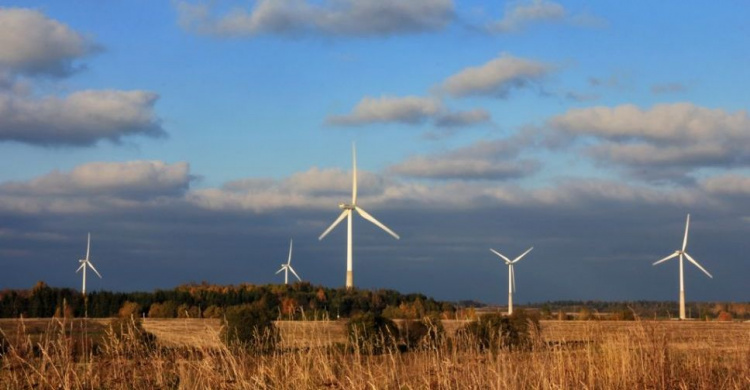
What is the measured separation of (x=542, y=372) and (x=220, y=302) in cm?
7386

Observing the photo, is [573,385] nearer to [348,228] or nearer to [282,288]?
[348,228]

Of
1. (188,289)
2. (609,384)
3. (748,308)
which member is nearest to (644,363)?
(609,384)

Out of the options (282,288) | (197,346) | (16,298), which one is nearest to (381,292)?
(282,288)

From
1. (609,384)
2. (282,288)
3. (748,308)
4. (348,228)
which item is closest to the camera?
(609,384)

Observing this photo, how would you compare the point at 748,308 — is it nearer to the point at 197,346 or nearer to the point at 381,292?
the point at 381,292

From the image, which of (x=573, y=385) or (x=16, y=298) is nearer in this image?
(x=573, y=385)

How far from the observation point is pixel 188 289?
317 feet

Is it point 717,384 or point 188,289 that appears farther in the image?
point 188,289

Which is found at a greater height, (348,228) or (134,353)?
(348,228)

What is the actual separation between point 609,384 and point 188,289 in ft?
272

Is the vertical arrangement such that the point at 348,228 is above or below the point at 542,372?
above

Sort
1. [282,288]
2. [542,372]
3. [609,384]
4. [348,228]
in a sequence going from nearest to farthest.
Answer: [542,372] < [609,384] < [348,228] < [282,288]

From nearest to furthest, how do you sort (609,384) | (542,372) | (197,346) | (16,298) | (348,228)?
(542,372) < (609,384) < (197,346) < (348,228) < (16,298)

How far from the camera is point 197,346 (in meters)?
18.9
